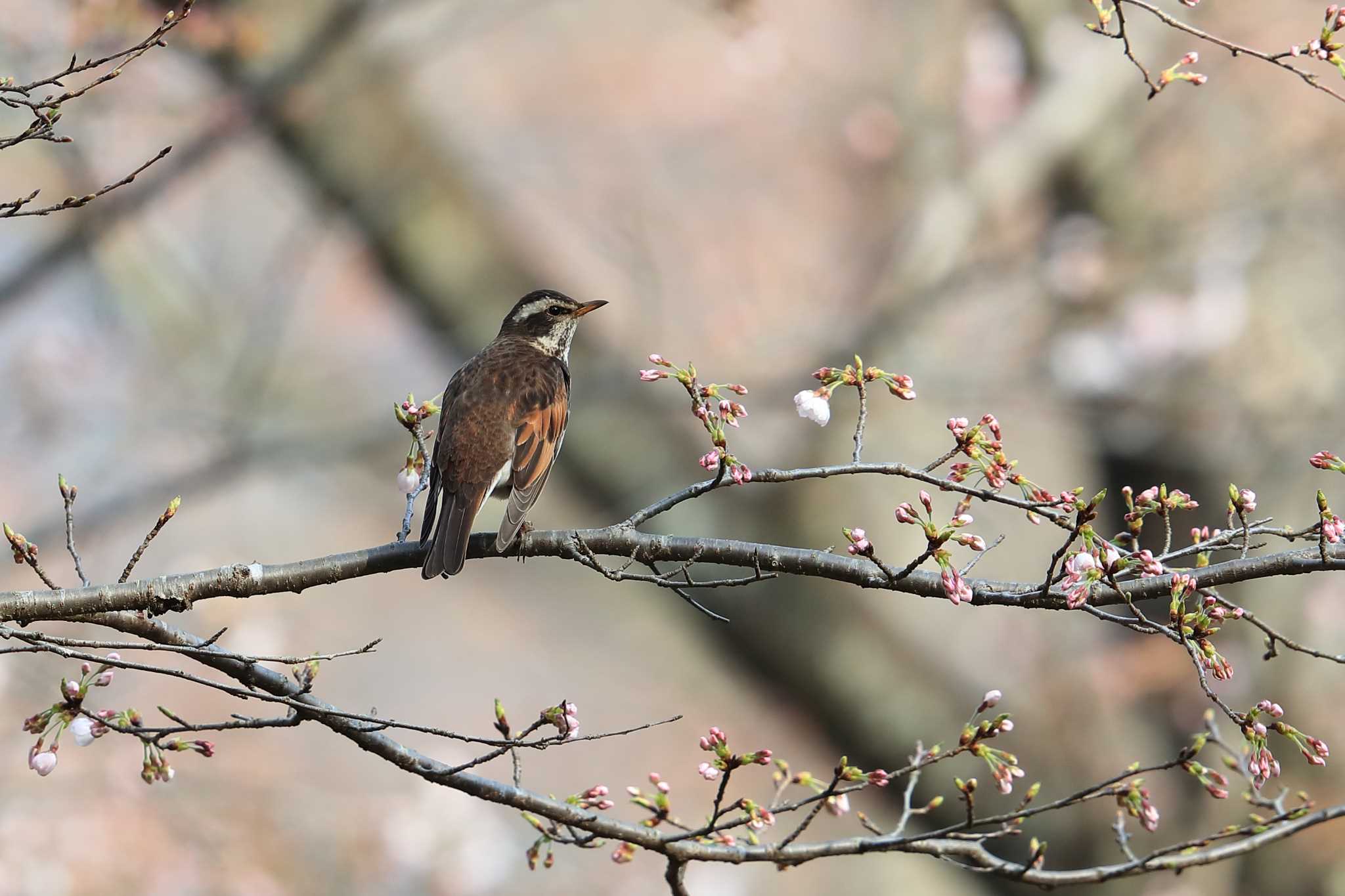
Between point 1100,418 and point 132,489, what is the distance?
420 inches

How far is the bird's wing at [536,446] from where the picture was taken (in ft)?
19.4

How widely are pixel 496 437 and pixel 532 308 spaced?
66.7 inches

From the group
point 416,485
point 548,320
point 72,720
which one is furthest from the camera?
point 548,320

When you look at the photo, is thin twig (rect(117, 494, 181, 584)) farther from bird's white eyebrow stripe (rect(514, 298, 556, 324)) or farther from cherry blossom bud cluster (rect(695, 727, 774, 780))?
bird's white eyebrow stripe (rect(514, 298, 556, 324))

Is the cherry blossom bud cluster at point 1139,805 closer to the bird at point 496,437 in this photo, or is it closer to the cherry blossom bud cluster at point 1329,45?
the cherry blossom bud cluster at point 1329,45

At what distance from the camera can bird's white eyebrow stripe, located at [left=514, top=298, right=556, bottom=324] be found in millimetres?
7680

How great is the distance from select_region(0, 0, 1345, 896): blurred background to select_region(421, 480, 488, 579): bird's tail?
4.83 meters

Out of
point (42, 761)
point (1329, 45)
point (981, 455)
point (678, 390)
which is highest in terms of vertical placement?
point (678, 390)

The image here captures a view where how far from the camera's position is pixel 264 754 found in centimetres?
2014

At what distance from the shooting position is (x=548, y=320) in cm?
763

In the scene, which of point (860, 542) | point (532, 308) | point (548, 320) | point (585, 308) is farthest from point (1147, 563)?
point (532, 308)

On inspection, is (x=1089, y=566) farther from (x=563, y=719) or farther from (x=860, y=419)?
(x=563, y=719)

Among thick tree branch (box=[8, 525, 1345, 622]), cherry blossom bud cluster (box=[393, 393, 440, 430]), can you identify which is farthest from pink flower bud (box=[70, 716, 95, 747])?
cherry blossom bud cluster (box=[393, 393, 440, 430])

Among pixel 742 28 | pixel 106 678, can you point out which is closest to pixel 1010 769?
pixel 106 678
